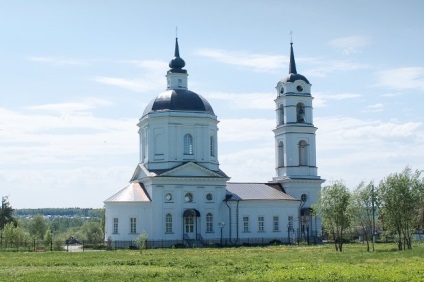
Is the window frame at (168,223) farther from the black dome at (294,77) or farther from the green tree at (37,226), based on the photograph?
the green tree at (37,226)

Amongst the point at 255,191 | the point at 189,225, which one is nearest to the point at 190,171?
the point at 189,225

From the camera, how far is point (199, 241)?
66000mm

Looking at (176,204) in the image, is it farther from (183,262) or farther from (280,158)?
(183,262)

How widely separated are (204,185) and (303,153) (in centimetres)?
1350

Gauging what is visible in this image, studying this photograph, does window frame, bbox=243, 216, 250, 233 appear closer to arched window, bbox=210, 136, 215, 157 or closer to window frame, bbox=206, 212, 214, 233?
window frame, bbox=206, 212, 214, 233

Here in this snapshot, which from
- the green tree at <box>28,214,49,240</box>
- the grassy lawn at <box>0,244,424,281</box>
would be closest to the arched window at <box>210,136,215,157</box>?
the grassy lawn at <box>0,244,424,281</box>

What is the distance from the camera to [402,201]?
161ft

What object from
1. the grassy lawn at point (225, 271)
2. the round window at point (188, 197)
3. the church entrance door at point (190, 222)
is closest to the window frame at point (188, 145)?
the round window at point (188, 197)

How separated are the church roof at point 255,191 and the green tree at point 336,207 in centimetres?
1765

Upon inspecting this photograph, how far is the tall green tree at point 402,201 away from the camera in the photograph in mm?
49000

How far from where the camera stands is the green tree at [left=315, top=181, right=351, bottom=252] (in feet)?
172

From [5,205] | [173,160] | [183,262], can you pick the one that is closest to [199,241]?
[173,160]

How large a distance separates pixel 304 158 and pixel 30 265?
43.8m

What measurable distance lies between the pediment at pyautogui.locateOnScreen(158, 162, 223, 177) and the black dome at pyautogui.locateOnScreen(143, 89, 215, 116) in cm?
613
